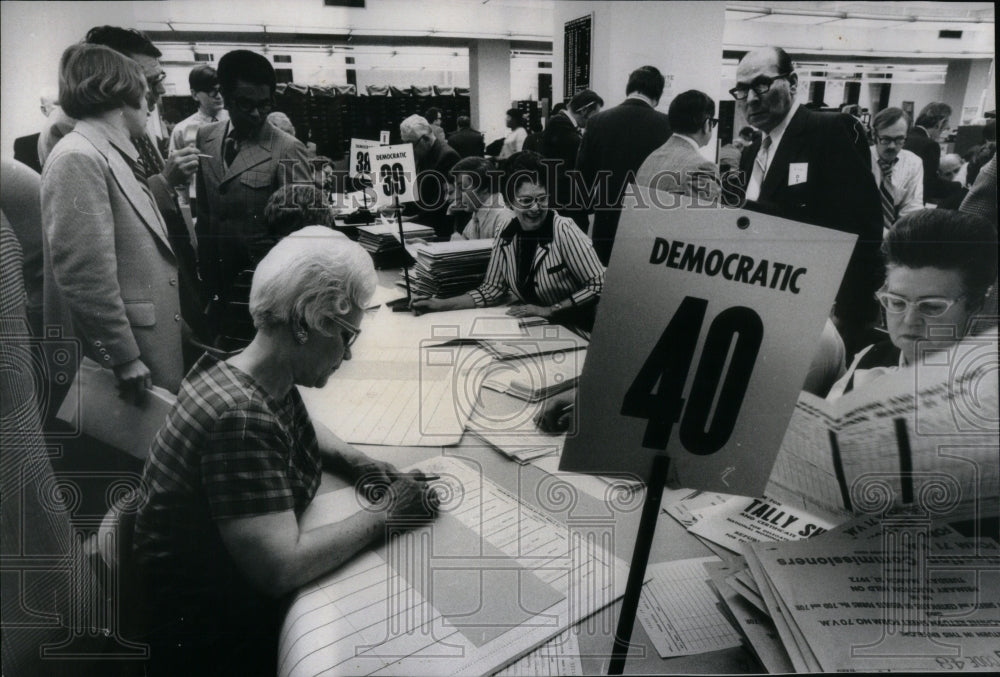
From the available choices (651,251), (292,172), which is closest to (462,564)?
(651,251)

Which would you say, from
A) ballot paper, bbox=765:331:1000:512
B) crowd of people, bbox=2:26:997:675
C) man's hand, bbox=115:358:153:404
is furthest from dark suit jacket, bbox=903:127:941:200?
man's hand, bbox=115:358:153:404

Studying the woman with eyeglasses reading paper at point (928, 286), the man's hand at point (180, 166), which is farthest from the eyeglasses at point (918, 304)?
the man's hand at point (180, 166)

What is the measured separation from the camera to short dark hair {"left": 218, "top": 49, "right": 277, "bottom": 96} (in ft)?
3.41

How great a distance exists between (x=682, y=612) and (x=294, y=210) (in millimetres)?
961

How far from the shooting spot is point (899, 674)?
42.0 inches

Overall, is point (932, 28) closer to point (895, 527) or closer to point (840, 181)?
point (840, 181)

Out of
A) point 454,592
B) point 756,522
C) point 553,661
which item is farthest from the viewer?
point 756,522

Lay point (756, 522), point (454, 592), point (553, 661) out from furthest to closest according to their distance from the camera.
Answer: point (756, 522) < point (454, 592) < point (553, 661)

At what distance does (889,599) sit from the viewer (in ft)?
3.69

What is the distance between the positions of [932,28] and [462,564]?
1.33m

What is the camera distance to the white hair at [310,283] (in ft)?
3.32

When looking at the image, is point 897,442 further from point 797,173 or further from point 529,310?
point 529,310

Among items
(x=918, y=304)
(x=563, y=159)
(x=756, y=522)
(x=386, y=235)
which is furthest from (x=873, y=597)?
(x=386, y=235)

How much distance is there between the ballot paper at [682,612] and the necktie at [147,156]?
1.13m
